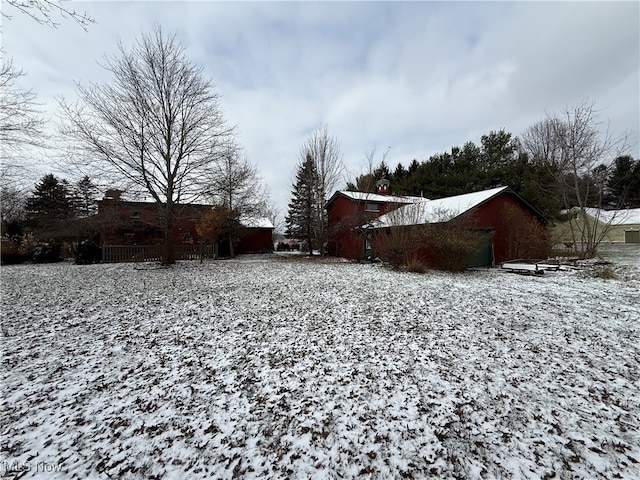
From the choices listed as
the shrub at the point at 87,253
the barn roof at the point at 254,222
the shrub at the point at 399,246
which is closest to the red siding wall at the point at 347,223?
the shrub at the point at 399,246

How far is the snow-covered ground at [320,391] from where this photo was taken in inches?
79.5

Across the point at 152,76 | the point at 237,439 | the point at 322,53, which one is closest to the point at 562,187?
the point at 322,53

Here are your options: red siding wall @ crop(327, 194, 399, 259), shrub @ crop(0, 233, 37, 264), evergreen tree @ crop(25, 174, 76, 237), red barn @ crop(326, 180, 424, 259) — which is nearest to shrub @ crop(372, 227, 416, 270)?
red siding wall @ crop(327, 194, 399, 259)

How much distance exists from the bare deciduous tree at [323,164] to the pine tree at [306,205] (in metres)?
0.41

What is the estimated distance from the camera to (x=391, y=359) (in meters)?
3.56

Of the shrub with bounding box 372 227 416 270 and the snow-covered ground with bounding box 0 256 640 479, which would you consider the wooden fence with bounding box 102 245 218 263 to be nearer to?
the snow-covered ground with bounding box 0 256 640 479

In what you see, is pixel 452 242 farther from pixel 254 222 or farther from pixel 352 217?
pixel 254 222

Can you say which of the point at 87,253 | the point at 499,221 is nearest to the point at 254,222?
the point at 87,253

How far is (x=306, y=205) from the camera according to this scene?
22.2m

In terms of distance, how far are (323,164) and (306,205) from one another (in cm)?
367

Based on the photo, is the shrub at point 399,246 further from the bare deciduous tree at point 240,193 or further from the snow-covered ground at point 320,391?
the bare deciduous tree at point 240,193

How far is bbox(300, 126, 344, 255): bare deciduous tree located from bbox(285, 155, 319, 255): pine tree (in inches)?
16.3

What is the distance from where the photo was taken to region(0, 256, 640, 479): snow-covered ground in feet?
6.63

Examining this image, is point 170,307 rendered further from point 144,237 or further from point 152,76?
point 144,237
